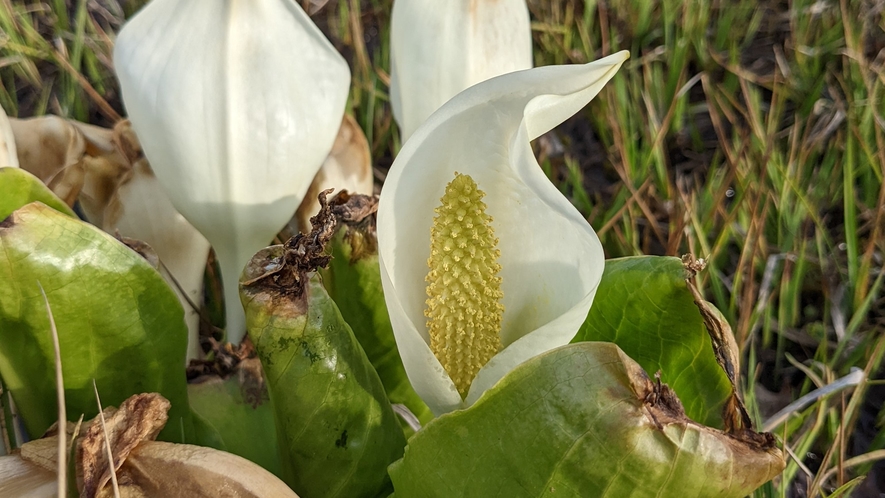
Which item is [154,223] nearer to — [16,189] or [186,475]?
[16,189]

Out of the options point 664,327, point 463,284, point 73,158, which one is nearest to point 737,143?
point 664,327

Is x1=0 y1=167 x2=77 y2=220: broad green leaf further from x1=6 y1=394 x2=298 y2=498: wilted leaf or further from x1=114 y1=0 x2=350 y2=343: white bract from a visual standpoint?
x1=6 y1=394 x2=298 y2=498: wilted leaf

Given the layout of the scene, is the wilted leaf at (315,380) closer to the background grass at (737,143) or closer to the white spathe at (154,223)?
the white spathe at (154,223)

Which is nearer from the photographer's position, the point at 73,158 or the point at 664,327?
the point at 664,327

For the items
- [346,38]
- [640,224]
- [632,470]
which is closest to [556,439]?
[632,470]

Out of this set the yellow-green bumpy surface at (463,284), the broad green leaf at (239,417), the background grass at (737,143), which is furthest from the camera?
the background grass at (737,143)

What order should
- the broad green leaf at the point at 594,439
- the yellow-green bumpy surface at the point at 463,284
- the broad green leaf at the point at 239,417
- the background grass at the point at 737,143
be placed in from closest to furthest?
the broad green leaf at the point at 594,439
the yellow-green bumpy surface at the point at 463,284
the broad green leaf at the point at 239,417
the background grass at the point at 737,143

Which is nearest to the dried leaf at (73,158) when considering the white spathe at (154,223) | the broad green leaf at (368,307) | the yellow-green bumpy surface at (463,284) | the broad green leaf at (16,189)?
the white spathe at (154,223)

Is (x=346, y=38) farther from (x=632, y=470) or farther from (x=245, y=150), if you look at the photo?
(x=632, y=470)
